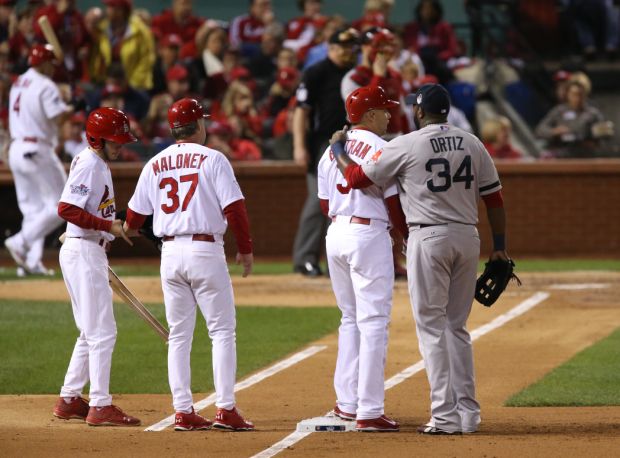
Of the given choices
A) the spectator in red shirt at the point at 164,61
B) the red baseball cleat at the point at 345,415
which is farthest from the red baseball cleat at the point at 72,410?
the spectator in red shirt at the point at 164,61

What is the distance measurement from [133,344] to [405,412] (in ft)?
11.9

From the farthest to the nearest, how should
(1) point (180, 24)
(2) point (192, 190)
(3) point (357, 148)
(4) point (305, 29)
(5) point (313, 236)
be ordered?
1. (1) point (180, 24)
2. (4) point (305, 29)
3. (5) point (313, 236)
4. (3) point (357, 148)
5. (2) point (192, 190)

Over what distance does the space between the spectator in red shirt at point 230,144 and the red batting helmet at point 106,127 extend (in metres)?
9.56

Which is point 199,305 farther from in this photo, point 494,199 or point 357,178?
point 494,199

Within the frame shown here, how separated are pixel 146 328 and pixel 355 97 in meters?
5.01

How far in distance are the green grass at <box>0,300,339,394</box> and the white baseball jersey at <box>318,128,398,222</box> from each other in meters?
2.22

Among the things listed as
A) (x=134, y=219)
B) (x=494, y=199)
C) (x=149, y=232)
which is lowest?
(x=149, y=232)

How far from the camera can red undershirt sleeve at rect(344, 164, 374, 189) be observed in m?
7.82

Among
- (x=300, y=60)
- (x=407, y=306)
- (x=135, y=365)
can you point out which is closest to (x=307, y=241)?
(x=407, y=306)

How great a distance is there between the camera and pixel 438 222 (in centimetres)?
778

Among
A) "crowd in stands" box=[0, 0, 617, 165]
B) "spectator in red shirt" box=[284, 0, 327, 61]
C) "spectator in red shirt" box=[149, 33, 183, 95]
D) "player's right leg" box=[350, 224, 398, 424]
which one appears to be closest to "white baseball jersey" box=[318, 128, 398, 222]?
"player's right leg" box=[350, 224, 398, 424]

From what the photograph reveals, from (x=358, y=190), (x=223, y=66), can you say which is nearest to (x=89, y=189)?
(x=358, y=190)

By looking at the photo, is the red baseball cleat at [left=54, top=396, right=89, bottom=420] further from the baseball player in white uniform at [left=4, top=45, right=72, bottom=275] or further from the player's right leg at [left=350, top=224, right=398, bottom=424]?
the baseball player in white uniform at [left=4, top=45, right=72, bottom=275]

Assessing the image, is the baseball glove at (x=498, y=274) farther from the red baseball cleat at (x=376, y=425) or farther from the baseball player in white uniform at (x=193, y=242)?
the baseball player in white uniform at (x=193, y=242)
